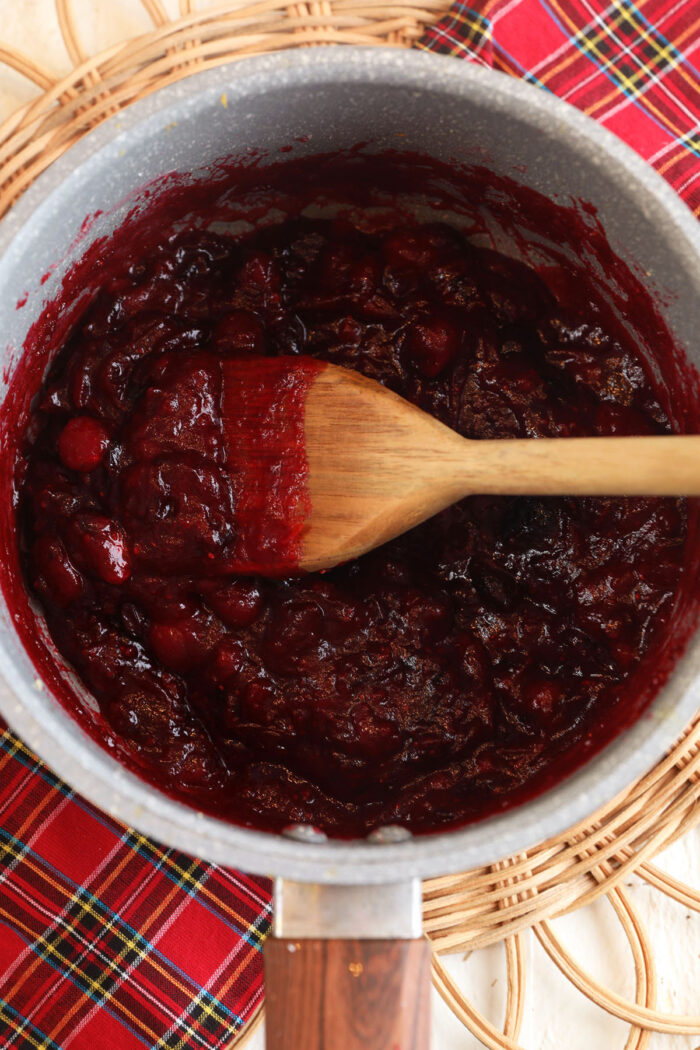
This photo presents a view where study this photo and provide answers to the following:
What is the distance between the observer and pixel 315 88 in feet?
4.52

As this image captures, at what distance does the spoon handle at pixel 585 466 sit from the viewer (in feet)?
4.27

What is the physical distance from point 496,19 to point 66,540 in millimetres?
1335

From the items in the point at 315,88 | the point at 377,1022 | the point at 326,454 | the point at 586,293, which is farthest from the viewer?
the point at 586,293

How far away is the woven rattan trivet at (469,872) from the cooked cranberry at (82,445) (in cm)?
46

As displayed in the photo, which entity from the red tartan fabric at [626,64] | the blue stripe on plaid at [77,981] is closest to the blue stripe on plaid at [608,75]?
the red tartan fabric at [626,64]

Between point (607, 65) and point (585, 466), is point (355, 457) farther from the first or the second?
point (607, 65)

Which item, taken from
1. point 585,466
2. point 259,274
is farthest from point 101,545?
point 585,466

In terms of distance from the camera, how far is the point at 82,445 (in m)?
1.62

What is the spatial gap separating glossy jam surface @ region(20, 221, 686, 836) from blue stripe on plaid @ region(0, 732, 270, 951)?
221mm

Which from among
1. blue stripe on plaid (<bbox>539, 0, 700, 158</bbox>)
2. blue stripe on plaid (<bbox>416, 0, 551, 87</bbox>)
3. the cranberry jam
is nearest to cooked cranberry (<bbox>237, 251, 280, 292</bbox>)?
the cranberry jam

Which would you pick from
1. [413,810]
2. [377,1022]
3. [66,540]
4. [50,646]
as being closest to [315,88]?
[66,540]

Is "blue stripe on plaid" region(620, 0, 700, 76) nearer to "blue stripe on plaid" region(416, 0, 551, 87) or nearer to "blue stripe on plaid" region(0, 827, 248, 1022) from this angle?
"blue stripe on plaid" region(416, 0, 551, 87)

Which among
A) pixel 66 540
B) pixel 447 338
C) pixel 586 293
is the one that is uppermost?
pixel 586 293

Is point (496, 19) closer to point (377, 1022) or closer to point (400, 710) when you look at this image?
point (400, 710)
